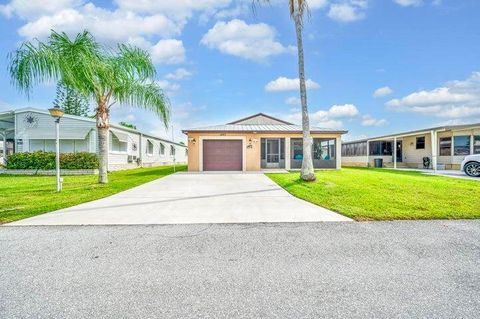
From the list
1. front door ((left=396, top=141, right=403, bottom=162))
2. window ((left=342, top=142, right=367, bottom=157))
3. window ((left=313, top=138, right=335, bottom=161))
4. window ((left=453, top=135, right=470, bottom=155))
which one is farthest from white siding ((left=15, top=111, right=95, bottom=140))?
front door ((left=396, top=141, right=403, bottom=162))

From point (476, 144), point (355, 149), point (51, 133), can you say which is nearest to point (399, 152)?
point (355, 149)

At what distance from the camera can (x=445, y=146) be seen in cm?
1875

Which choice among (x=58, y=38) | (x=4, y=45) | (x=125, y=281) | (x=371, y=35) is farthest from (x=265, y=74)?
(x=125, y=281)

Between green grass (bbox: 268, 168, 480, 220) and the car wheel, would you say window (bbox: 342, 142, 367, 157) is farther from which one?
green grass (bbox: 268, 168, 480, 220)

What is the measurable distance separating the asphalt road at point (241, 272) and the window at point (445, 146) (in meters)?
17.8

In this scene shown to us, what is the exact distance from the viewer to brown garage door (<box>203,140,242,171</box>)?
17.7m

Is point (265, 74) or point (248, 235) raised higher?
point (265, 74)

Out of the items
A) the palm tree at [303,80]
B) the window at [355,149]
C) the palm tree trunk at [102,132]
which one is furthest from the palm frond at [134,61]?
the window at [355,149]

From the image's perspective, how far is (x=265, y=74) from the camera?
2092 cm

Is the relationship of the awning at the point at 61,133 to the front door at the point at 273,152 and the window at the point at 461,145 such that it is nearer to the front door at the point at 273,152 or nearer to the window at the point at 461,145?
the front door at the point at 273,152

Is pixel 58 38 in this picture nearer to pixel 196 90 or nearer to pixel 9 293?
pixel 9 293

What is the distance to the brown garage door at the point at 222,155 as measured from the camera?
1772 cm

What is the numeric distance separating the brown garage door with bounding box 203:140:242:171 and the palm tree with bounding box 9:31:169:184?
18.3 ft

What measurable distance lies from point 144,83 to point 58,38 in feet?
11.2
